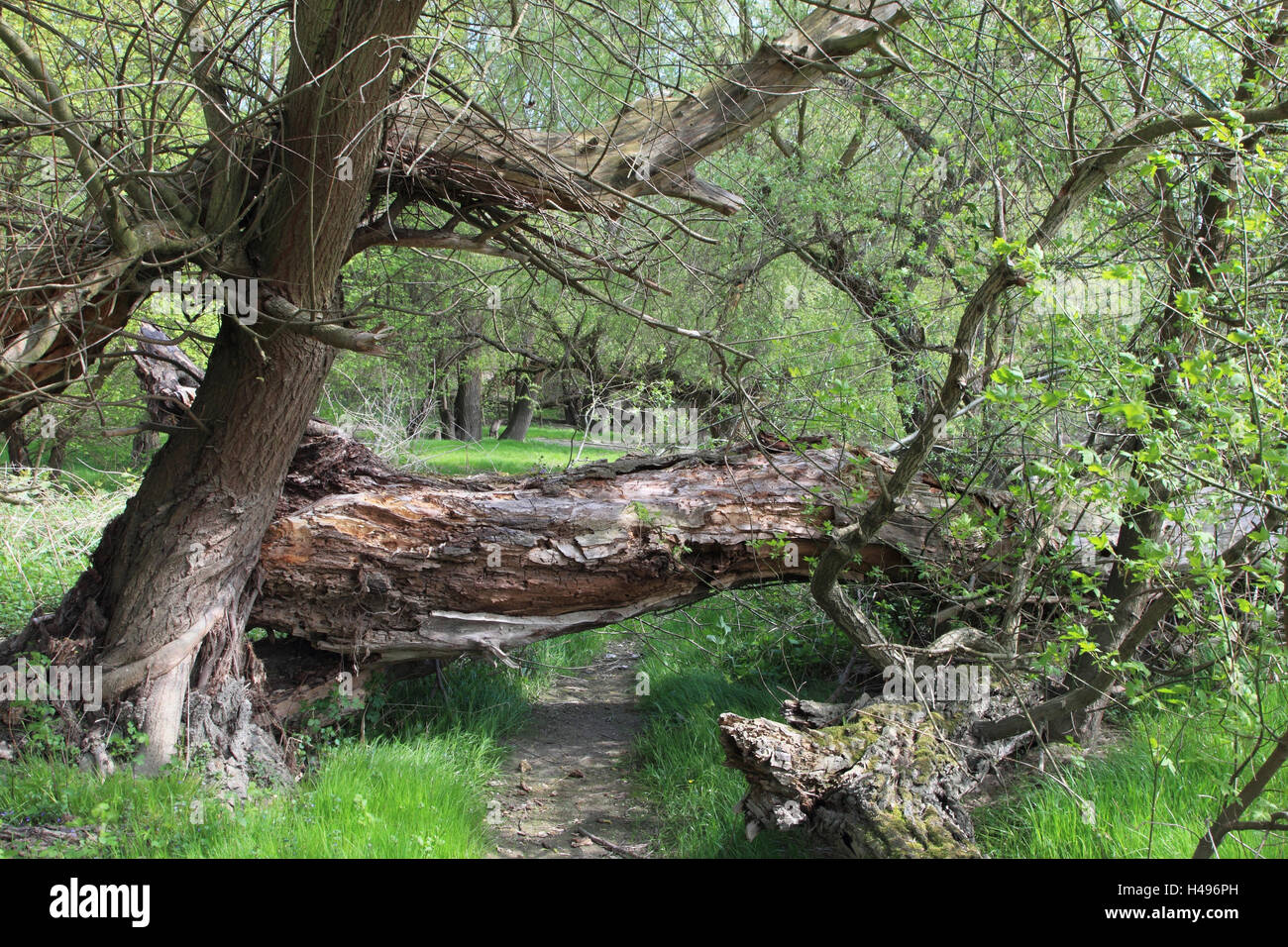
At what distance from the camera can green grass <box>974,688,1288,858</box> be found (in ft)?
10.3

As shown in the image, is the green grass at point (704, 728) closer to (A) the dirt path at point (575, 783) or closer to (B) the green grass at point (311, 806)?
(A) the dirt path at point (575, 783)

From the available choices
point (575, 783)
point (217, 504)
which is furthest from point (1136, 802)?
point (217, 504)

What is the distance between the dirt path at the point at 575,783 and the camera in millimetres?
4176

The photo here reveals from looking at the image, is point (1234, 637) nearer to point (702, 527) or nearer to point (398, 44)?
point (702, 527)

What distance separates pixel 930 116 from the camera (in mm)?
7086

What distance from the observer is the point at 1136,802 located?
3.46 meters

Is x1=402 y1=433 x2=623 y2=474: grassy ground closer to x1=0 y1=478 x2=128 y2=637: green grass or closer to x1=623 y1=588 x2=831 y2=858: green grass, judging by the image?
x1=0 y1=478 x2=128 y2=637: green grass

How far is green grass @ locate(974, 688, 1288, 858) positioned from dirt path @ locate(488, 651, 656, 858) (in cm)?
170

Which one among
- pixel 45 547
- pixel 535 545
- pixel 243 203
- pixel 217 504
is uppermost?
pixel 243 203

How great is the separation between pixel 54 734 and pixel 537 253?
3.16 metres

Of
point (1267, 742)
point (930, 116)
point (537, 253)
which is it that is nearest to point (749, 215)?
point (930, 116)

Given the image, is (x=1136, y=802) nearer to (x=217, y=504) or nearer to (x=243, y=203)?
(x=217, y=504)

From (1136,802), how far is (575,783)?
9.32ft

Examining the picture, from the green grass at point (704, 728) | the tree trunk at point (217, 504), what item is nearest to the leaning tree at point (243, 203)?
the tree trunk at point (217, 504)
